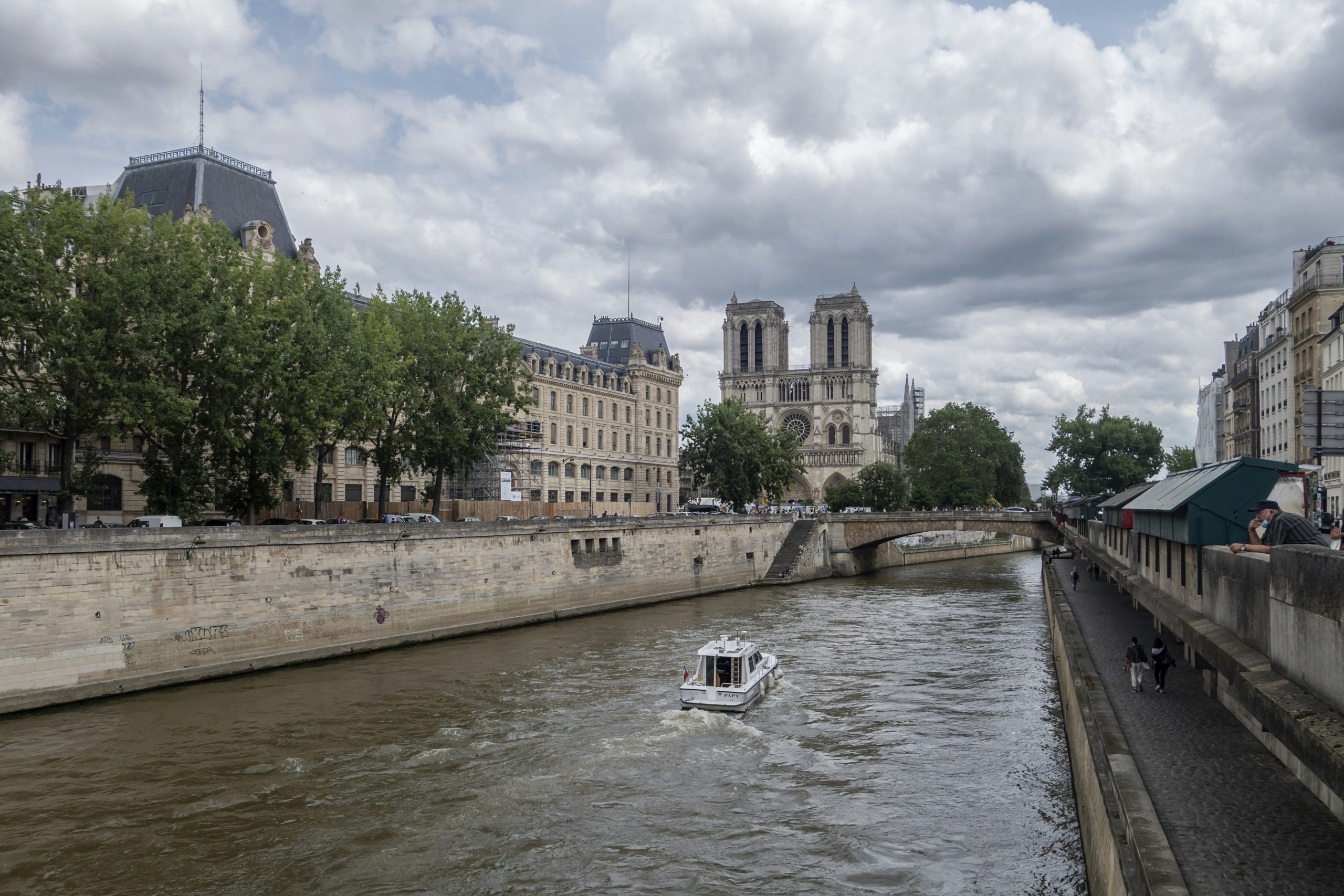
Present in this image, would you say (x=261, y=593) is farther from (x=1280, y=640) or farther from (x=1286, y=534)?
(x=1280, y=640)

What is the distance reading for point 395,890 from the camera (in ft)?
52.7

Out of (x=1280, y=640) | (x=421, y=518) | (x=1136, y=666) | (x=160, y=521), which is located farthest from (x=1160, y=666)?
(x=421, y=518)

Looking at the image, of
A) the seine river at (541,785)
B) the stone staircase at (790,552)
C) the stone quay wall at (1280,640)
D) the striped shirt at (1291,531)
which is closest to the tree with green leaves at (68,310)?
the seine river at (541,785)

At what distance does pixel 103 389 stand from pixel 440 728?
1868cm

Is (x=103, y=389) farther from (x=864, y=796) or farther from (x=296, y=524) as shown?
(x=864, y=796)

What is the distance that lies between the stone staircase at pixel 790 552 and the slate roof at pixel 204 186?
126ft

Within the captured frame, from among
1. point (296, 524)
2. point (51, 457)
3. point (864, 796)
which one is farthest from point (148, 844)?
point (51, 457)

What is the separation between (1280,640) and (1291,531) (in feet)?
6.39

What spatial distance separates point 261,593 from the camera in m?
33.8

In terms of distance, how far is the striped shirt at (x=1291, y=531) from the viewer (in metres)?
12.7

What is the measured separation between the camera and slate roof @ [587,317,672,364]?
99.1 meters

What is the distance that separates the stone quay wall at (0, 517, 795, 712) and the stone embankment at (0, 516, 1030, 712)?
0.04 m

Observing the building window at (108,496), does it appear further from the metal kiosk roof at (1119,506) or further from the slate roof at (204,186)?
the metal kiosk roof at (1119,506)

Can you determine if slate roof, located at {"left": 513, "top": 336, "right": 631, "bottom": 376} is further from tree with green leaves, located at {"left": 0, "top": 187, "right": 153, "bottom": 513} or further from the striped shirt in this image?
the striped shirt
